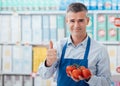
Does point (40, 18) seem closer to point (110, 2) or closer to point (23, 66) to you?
point (23, 66)

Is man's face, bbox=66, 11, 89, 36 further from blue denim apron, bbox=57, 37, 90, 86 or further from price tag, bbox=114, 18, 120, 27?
price tag, bbox=114, 18, 120, 27

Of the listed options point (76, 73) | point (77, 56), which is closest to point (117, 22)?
point (77, 56)

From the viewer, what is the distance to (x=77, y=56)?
212cm

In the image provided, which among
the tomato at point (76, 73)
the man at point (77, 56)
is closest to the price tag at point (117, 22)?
the man at point (77, 56)

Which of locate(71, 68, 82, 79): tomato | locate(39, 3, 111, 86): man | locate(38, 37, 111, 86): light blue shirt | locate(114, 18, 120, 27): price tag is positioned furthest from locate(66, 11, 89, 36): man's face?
locate(114, 18, 120, 27): price tag

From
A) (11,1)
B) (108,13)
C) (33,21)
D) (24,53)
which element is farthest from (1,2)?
(108,13)

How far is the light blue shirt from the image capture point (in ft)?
6.51

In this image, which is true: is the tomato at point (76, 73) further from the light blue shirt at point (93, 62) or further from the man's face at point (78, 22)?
the man's face at point (78, 22)

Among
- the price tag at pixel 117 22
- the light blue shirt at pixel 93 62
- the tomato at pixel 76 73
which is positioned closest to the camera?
the tomato at pixel 76 73

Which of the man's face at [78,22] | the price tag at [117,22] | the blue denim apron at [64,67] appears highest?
the man's face at [78,22]

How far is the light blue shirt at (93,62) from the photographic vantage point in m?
1.99

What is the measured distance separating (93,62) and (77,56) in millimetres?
130

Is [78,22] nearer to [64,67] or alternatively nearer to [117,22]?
[64,67]

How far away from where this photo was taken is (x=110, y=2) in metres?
3.54
